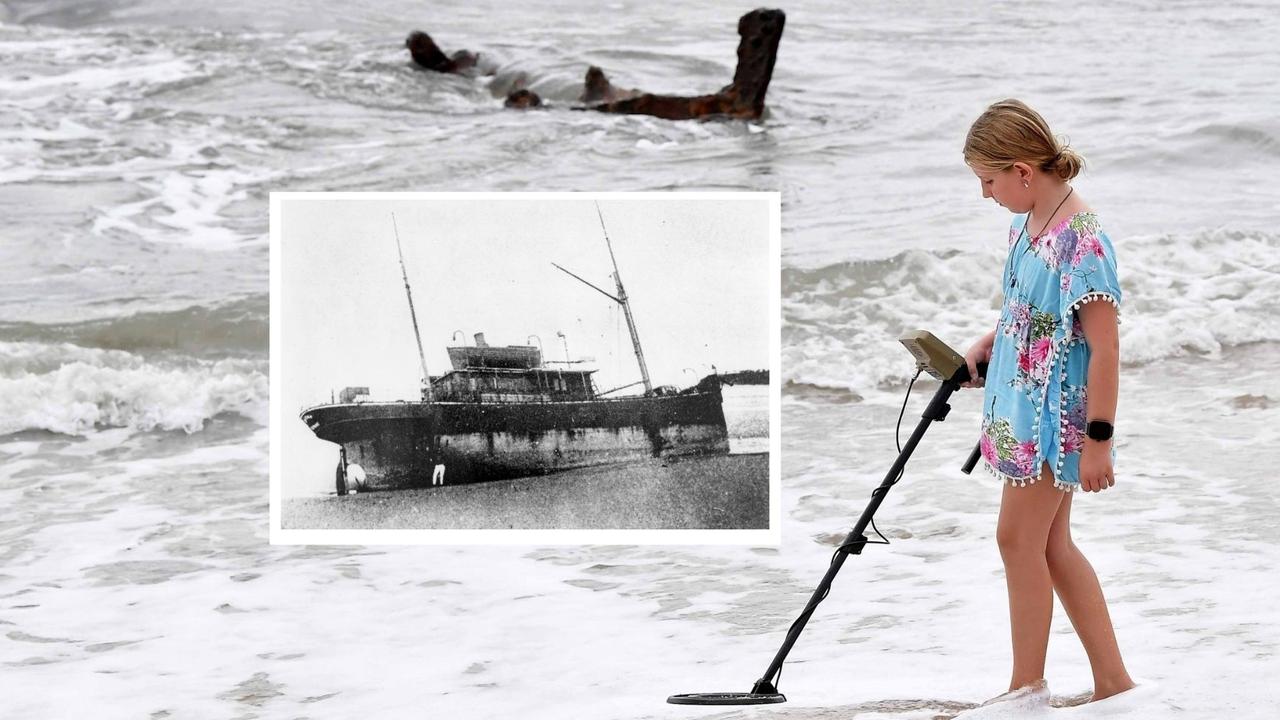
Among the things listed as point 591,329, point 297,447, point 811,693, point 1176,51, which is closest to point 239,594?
point 297,447

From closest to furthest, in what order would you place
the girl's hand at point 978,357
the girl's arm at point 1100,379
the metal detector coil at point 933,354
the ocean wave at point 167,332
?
the girl's arm at point 1100,379, the metal detector coil at point 933,354, the girl's hand at point 978,357, the ocean wave at point 167,332

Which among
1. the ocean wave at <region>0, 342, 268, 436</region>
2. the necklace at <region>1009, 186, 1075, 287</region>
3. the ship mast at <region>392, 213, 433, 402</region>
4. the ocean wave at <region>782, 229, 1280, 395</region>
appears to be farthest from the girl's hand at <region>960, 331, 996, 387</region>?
the ocean wave at <region>0, 342, 268, 436</region>

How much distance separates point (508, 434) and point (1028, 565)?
4.36 ft

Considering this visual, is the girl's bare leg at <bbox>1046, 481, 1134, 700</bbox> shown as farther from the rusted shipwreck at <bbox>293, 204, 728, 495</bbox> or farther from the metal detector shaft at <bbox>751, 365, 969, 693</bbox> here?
the rusted shipwreck at <bbox>293, 204, 728, 495</bbox>

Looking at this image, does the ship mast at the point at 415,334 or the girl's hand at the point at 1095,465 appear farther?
the ship mast at the point at 415,334

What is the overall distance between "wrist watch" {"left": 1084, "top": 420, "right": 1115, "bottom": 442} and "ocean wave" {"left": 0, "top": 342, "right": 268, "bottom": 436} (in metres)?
3.29

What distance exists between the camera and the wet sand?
9.30 ft

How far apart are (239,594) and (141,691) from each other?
58 centimetres

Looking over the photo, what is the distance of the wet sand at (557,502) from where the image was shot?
2836 millimetres

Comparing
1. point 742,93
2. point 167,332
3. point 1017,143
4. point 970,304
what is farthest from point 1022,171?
point 742,93

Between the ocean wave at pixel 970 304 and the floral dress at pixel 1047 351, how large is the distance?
270 cm

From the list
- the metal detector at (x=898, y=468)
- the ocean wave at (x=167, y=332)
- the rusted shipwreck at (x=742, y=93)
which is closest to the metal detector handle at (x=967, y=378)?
the metal detector at (x=898, y=468)

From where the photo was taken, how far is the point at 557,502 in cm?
288

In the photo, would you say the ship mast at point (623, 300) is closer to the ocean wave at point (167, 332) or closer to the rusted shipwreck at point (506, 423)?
the rusted shipwreck at point (506, 423)
